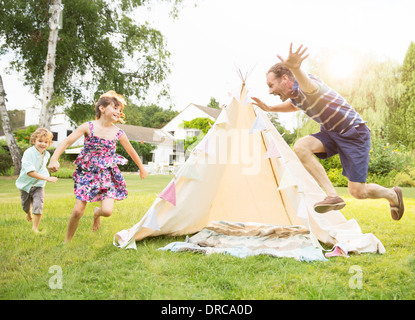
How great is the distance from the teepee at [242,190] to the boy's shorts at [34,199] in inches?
52.7

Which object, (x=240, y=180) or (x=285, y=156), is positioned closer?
(x=285, y=156)

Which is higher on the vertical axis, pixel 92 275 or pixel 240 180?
pixel 240 180

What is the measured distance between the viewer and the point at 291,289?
7.29 ft

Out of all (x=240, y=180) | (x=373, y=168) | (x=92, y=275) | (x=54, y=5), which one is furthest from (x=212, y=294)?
(x=373, y=168)

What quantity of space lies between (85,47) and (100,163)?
34.3ft

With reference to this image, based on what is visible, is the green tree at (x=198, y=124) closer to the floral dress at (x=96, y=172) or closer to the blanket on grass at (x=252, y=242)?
the blanket on grass at (x=252, y=242)

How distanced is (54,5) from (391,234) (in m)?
11.2

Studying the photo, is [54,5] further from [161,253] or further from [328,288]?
[328,288]

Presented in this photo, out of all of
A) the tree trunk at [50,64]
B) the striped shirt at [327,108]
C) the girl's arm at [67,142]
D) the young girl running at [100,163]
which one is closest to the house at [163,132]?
the tree trunk at [50,64]

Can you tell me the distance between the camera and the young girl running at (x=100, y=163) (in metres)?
3.37

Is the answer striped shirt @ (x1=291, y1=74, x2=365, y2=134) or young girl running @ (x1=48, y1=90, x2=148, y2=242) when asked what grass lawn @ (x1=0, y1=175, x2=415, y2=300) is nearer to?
young girl running @ (x1=48, y1=90, x2=148, y2=242)
